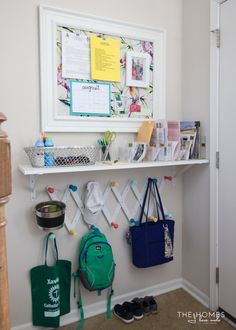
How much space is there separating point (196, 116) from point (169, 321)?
4.49ft

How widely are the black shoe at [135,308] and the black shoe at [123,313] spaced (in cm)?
2

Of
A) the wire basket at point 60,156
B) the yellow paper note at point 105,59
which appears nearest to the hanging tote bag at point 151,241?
the wire basket at point 60,156

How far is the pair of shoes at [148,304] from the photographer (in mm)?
1735

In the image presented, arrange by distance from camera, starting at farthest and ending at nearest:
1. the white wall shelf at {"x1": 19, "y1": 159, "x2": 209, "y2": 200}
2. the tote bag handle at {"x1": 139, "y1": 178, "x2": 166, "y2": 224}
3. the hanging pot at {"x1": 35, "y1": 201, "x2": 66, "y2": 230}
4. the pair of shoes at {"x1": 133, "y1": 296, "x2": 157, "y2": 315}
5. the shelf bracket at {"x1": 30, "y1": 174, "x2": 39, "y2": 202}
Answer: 1. the tote bag handle at {"x1": 139, "y1": 178, "x2": 166, "y2": 224}
2. the pair of shoes at {"x1": 133, "y1": 296, "x2": 157, "y2": 315}
3. the shelf bracket at {"x1": 30, "y1": 174, "x2": 39, "y2": 202}
4. the hanging pot at {"x1": 35, "y1": 201, "x2": 66, "y2": 230}
5. the white wall shelf at {"x1": 19, "y1": 159, "x2": 209, "y2": 200}

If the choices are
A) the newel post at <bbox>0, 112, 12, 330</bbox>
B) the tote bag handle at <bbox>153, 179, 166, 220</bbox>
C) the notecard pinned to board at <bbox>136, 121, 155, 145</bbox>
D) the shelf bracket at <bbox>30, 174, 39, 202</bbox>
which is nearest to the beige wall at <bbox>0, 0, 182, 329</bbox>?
the shelf bracket at <bbox>30, 174, 39, 202</bbox>

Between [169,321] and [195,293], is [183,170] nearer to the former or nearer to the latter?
[195,293]

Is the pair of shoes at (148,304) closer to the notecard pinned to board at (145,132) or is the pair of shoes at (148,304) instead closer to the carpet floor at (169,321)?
the carpet floor at (169,321)

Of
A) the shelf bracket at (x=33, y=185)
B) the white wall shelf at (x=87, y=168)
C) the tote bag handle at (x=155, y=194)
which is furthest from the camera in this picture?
the tote bag handle at (x=155, y=194)

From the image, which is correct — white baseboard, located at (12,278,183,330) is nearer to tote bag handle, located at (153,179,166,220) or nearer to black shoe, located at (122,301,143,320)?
black shoe, located at (122,301,143,320)

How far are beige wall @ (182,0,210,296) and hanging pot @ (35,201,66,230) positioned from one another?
0.97m

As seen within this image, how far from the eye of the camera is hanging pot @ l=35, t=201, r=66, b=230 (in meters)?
1.40

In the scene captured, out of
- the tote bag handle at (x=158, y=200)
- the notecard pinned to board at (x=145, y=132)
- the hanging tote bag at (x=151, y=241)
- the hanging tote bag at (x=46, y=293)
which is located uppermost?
the notecard pinned to board at (x=145, y=132)

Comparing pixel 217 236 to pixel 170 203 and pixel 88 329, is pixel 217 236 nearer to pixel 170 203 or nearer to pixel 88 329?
pixel 170 203

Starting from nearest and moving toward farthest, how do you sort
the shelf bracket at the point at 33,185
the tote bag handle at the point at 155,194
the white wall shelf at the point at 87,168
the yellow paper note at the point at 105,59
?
the white wall shelf at the point at 87,168, the shelf bracket at the point at 33,185, the yellow paper note at the point at 105,59, the tote bag handle at the point at 155,194
